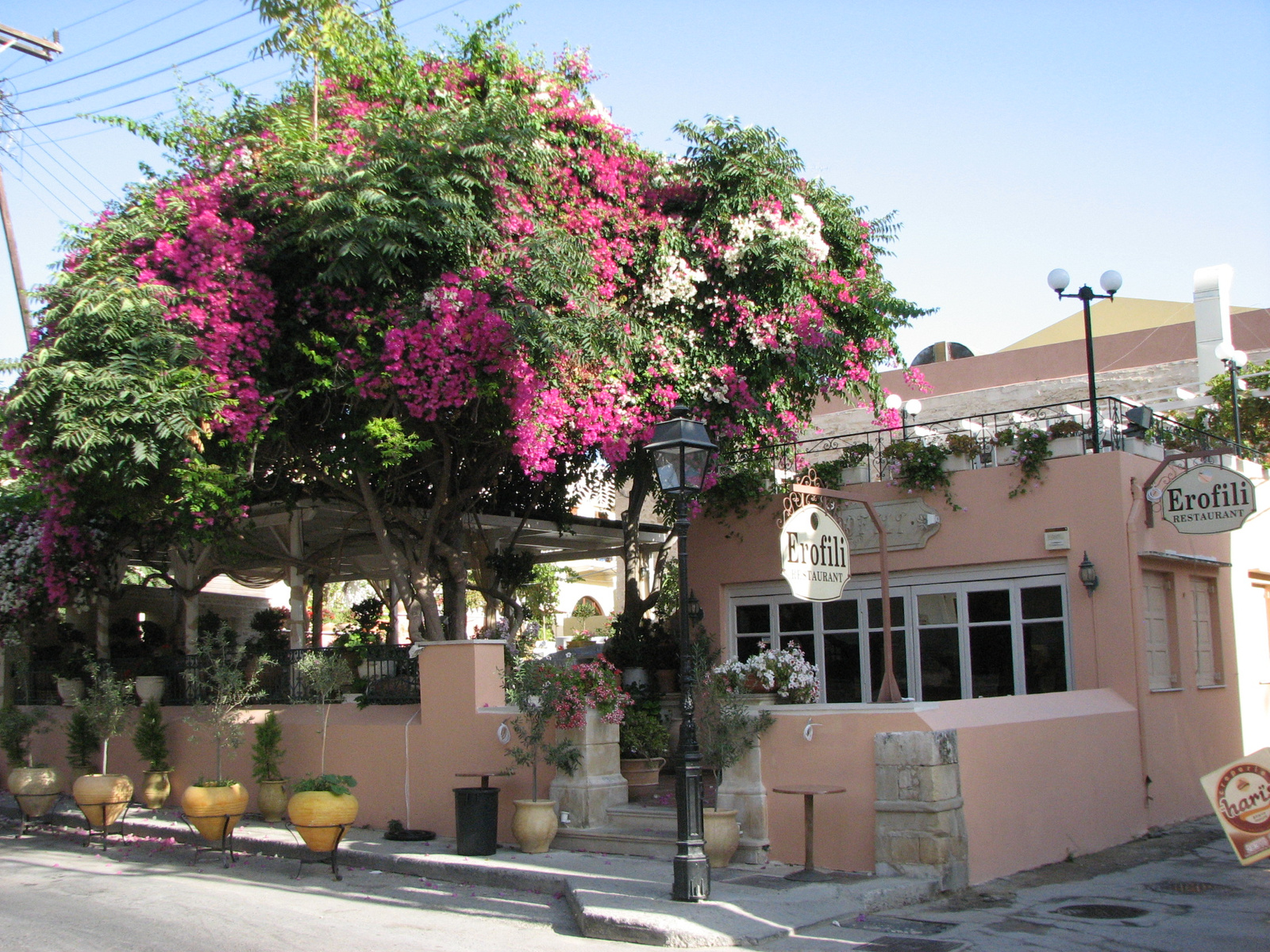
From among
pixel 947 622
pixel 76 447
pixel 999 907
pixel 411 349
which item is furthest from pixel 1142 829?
pixel 76 447

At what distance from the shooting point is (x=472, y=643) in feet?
40.4

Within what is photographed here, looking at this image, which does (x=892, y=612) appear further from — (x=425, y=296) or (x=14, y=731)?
(x=14, y=731)

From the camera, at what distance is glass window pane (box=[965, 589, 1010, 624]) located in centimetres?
1373

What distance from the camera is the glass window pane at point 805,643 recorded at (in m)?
15.2

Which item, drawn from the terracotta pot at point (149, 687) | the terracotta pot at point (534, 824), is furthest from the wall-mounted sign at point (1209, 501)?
the terracotta pot at point (149, 687)

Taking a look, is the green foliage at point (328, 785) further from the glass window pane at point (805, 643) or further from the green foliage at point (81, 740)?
the green foliage at point (81, 740)

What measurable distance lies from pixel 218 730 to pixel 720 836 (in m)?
6.61

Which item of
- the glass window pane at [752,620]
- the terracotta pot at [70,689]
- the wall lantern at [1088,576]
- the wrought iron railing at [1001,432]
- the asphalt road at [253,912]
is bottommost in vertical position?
the asphalt road at [253,912]

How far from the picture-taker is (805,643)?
1525 cm

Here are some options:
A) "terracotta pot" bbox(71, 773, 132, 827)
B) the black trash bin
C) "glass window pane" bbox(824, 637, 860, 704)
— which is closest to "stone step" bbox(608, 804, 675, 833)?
the black trash bin

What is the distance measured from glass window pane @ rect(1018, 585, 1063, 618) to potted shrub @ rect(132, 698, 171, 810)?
38.6ft

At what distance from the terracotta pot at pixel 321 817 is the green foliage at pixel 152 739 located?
19.2 feet

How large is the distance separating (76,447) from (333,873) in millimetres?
5172

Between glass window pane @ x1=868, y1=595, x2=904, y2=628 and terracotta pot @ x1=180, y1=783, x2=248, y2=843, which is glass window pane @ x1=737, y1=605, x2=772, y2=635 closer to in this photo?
glass window pane @ x1=868, y1=595, x2=904, y2=628
